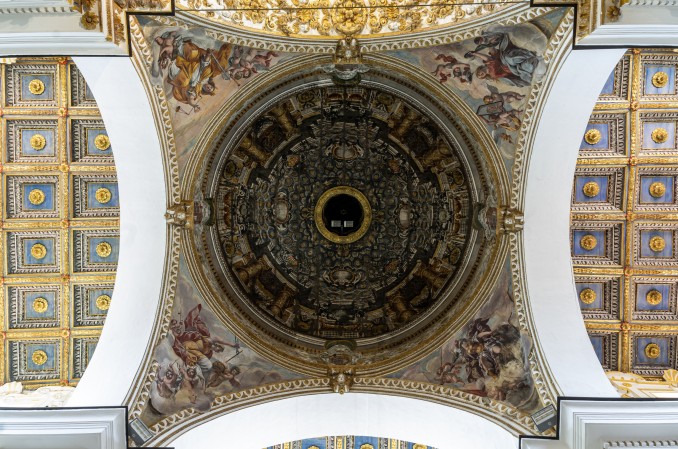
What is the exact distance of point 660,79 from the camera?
36.4 ft

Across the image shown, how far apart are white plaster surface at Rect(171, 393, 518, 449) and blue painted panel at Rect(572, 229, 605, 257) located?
5179 millimetres

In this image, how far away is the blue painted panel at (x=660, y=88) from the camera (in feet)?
36.3

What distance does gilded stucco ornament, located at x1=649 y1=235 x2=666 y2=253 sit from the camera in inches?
462

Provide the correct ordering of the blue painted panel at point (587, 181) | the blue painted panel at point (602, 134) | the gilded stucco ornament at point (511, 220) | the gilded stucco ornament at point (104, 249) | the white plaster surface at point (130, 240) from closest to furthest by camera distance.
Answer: the white plaster surface at point (130, 240) → the gilded stucco ornament at point (511, 220) → the blue painted panel at point (602, 134) → the blue painted panel at point (587, 181) → the gilded stucco ornament at point (104, 249)

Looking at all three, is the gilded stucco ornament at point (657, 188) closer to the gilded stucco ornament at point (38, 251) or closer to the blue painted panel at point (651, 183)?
the blue painted panel at point (651, 183)

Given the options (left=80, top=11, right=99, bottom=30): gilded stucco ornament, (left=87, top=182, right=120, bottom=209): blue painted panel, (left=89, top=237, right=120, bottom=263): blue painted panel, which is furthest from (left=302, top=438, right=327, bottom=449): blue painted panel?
(left=80, top=11, right=99, bottom=30): gilded stucco ornament

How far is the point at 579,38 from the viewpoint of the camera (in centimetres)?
755

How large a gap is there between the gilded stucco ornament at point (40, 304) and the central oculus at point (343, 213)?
704cm

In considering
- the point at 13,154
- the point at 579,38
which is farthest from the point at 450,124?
the point at 13,154

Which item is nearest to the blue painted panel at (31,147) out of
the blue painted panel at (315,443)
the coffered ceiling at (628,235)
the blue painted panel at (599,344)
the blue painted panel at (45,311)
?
the blue painted panel at (45,311)

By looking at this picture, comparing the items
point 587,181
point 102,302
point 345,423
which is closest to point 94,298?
point 102,302

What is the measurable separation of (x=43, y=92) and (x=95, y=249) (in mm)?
3909

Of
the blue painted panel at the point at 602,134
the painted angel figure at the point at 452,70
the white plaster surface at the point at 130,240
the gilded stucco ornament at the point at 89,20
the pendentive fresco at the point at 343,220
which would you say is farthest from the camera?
the blue painted panel at the point at 602,134

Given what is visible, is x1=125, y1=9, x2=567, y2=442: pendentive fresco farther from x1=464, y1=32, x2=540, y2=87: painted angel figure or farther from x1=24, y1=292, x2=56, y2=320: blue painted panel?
x1=24, y1=292, x2=56, y2=320: blue painted panel
